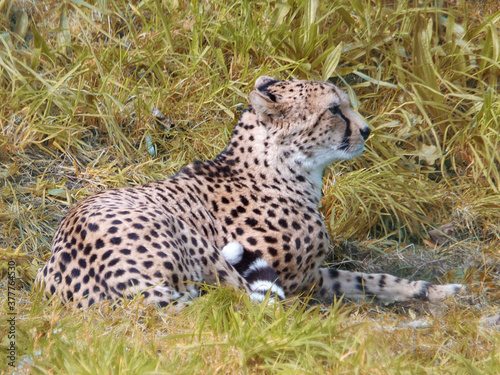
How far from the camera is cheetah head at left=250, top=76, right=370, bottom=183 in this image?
3.64 meters

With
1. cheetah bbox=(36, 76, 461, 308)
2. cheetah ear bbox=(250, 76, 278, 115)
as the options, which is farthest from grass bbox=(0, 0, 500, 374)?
cheetah ear bbox=(250, 76, 278, 115)

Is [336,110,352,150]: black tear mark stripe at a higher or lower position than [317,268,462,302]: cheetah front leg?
higher

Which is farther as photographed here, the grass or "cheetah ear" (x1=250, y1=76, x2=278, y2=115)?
the grass

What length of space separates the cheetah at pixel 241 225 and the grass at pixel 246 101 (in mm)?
246

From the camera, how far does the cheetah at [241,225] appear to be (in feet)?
9.32

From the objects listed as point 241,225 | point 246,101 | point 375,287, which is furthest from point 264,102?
point 375,287

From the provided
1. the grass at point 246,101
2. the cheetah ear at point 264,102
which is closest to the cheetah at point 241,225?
the cheetah ear at point 264,102

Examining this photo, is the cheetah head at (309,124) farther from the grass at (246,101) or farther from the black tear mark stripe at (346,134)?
the grass at (246,101)

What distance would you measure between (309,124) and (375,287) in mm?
987

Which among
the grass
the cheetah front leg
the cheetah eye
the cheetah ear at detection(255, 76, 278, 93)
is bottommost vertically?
the cheetah front leg

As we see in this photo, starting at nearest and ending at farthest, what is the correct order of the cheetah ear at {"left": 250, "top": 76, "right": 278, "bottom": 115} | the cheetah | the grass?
the cheetah
the cheetah ear at {"left": 250, "top": 76, "right": 278, "bottom": 115}
the grass

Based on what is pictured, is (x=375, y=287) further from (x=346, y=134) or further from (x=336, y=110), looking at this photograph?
(x=336, y=110)

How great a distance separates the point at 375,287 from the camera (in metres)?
3.87

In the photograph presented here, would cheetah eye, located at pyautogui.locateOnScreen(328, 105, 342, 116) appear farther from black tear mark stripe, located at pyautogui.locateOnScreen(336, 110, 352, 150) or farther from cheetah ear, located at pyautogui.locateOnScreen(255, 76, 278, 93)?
cheetah ear, located at pyautogui.locateOnScreen(255, 76, 278, 93)
